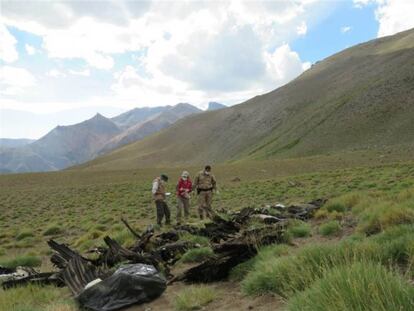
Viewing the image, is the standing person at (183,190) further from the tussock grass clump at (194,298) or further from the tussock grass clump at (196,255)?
the tussock grass clump at (194,298)

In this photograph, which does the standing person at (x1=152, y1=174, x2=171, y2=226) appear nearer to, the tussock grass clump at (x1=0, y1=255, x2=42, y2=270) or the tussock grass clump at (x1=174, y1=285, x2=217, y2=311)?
the tussock grass clump at (x1=0, y1=255, x2=42, y2=270)

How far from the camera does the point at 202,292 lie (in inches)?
245

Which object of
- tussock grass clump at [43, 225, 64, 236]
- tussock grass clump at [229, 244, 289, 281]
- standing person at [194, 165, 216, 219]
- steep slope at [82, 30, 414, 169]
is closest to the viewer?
tussock grass clump at [229, 244, 289, 281]

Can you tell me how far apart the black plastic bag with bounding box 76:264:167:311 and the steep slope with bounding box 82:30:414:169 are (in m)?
64.0

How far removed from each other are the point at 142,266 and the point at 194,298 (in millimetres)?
1350

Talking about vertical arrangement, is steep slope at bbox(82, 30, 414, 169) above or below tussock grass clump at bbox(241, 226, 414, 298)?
above

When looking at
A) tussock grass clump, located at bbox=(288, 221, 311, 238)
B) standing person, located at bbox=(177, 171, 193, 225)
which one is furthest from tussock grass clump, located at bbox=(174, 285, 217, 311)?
standing person, located at bbox=(177, 171, 193, 225)

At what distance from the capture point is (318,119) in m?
92.2

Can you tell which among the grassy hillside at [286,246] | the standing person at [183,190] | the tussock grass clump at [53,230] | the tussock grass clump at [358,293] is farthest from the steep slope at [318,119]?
the tussock grass clump at [358,293]

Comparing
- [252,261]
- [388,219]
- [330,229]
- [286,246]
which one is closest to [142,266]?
→ [252,261]

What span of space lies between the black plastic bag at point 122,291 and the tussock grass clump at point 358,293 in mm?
3155

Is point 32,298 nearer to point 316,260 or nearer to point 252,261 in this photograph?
point 252,261

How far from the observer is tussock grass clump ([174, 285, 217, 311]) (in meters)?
5.93

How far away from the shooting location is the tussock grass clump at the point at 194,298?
233 inches
